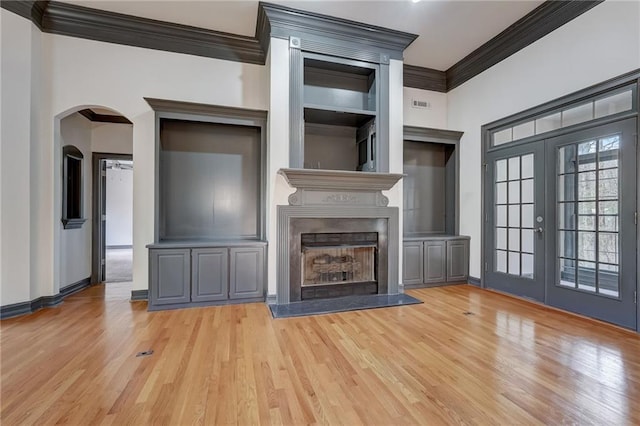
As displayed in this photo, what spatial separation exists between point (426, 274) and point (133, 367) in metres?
3.92

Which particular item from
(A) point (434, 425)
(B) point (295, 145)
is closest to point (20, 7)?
(B) point (295, 145)

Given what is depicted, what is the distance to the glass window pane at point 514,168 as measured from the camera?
4094mm

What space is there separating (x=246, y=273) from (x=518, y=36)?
483 cm

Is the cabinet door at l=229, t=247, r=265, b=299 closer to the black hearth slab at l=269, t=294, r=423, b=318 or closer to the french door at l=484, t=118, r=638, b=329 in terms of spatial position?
the black hearth slab at l=269, t=294, r=423, b=318

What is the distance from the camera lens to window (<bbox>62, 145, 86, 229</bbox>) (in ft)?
13.5

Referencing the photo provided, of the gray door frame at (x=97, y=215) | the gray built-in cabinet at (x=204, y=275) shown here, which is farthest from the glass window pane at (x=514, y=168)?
the gray door frame at (x=97, y=215)

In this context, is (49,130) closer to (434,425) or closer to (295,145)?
(295,145)

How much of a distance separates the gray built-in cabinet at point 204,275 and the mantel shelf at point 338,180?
3.21ft

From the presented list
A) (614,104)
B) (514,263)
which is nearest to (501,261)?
(514,263)

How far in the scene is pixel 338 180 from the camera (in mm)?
3758

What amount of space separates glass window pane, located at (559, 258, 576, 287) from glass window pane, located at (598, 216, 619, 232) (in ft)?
1.67

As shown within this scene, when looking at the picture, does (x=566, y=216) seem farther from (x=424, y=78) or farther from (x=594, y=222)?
(x=424, y=78)

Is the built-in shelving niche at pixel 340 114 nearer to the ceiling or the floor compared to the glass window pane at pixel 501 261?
nearer to the ceiling

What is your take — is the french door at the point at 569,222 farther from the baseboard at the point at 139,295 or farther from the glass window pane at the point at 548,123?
the baseboard at the point at 139,295
